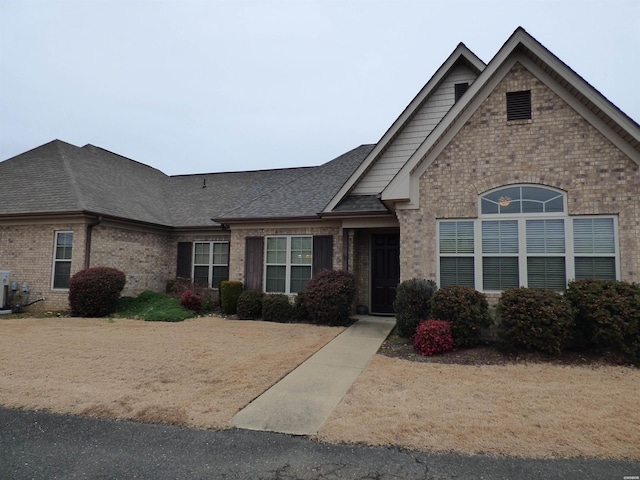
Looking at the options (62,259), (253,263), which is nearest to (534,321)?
(253,263)

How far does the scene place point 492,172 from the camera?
28.3 feet

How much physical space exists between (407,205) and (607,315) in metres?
4.43

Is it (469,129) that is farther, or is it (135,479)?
(469,129)

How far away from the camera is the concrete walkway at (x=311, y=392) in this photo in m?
4.34

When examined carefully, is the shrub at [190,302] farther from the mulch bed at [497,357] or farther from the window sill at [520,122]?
the window sill at [520,122]

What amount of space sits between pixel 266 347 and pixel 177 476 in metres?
4.88

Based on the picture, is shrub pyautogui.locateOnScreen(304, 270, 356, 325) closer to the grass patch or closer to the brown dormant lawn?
the brown dormant lawn

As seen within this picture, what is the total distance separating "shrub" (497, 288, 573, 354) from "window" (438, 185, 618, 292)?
104 centimetres

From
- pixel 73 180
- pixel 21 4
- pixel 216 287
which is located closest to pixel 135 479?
pixel 216 287

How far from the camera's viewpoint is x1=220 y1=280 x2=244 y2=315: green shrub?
42.1 feet

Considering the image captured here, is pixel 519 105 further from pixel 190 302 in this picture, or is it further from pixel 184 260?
pixel 184 260

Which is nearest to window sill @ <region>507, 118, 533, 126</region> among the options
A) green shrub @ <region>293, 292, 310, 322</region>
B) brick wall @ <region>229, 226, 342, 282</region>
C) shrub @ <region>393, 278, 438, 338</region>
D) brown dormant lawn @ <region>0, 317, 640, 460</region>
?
shrub @ <region>393, 278, 438, 338</region>

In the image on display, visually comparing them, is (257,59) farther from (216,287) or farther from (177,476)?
(177,476)

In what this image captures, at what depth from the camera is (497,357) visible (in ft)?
23.6
